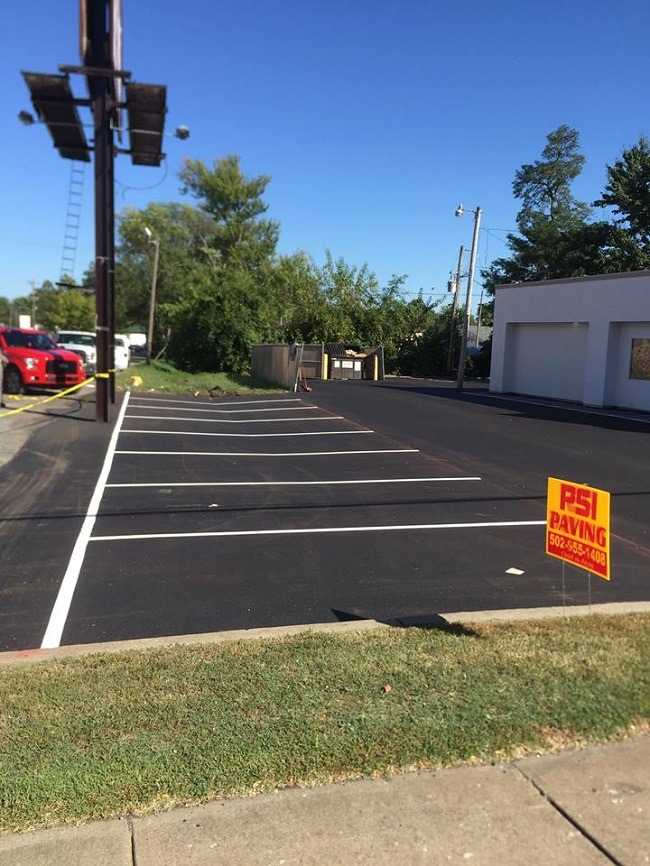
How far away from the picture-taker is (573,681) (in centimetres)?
386

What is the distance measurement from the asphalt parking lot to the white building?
6.27 m

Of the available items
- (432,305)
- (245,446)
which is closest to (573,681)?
(245,446)

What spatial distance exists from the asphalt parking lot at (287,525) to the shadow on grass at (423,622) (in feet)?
0.15

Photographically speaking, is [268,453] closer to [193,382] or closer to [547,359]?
[547,359]

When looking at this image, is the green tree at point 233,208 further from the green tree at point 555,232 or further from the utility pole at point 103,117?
the utility pole at point 103,117

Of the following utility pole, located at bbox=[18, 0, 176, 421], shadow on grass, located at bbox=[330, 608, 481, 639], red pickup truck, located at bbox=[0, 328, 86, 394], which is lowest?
shadow on grass, located at bbox=[330, 608, 481, 639]

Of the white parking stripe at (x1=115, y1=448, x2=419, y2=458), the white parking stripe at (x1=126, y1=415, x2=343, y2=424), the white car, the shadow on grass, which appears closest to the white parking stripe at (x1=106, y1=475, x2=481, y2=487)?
the white parking stripe at (x1=115, y1=448, x2=419, y2=458)

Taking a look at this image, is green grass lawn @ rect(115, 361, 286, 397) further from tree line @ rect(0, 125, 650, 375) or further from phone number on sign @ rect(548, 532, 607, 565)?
phone number on sign @ rect(548, 532, 607, 565)

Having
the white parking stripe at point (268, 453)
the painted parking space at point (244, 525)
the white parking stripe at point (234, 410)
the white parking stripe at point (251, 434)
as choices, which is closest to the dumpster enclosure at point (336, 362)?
the white parking stripe at point (234, 410)

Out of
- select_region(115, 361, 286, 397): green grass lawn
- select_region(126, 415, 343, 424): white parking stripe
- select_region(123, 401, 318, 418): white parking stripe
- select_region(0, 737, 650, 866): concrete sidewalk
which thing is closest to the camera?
select_region(0, 737, 650, 866): concrete sidewalk

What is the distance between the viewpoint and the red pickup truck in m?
19.4

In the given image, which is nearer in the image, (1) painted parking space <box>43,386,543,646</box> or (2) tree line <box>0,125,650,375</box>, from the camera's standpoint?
(1) painted parking space <box>43,386,543,646</box>

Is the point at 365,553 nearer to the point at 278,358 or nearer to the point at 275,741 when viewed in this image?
the point at 275,741

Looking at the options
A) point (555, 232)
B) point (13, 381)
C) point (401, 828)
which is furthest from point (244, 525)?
point (555, 232)
